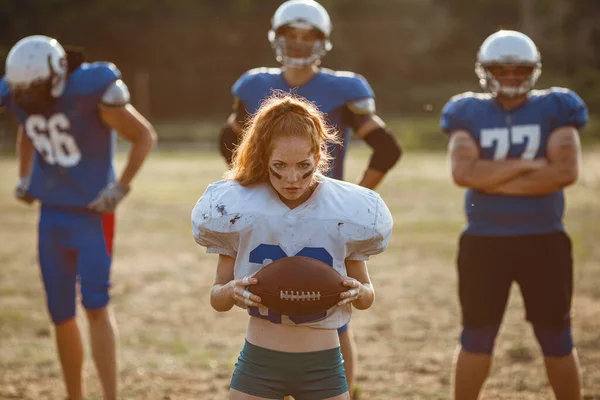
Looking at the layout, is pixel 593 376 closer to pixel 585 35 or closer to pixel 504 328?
pixel 504 328

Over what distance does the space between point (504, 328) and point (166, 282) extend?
11.3 ft

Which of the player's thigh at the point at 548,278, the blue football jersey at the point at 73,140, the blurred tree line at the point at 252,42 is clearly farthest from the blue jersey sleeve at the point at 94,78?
the blurred tree line at the point at 252,42

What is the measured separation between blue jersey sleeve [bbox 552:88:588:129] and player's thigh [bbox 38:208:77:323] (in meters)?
2.57

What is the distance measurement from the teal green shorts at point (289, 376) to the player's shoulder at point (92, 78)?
209 cm

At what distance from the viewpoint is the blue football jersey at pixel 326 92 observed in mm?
4246

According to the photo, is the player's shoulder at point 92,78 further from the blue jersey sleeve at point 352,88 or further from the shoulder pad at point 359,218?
the shoulder pad at point 359,218

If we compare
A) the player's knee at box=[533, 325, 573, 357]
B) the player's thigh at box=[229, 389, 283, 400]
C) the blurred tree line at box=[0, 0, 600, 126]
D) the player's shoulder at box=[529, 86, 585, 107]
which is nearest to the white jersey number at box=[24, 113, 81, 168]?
the player's thigh at box=[229, 389, 283, 400]

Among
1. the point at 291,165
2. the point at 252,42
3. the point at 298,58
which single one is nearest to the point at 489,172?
the point at 298,58

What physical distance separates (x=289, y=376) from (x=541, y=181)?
5.60ft

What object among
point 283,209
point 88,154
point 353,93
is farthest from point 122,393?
point 283,209

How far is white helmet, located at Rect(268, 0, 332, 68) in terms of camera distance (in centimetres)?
423

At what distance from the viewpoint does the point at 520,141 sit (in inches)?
159

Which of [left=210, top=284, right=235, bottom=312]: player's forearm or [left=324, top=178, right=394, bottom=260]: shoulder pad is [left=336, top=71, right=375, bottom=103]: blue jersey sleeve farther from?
[left=210, top=284, right=235, bottom=312]: player's forearm

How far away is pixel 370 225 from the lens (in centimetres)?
290
